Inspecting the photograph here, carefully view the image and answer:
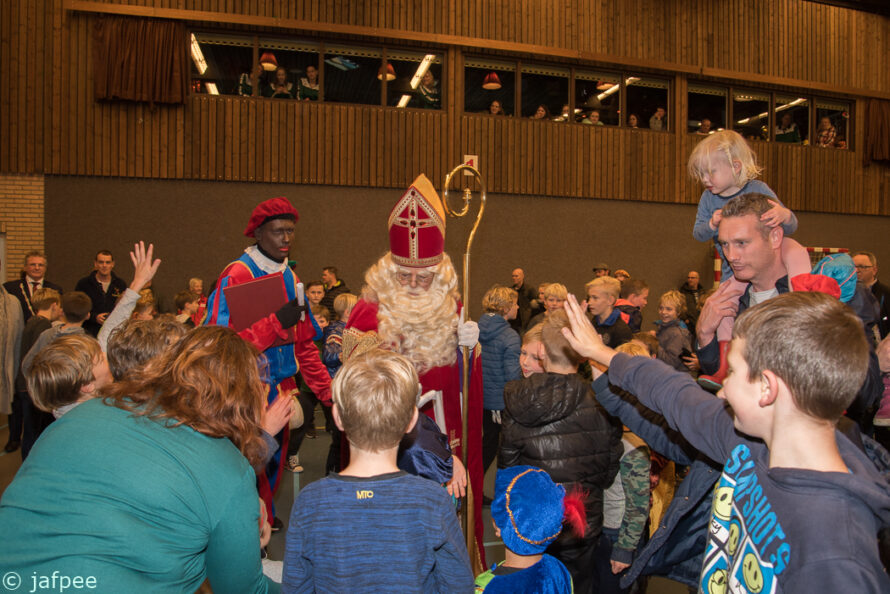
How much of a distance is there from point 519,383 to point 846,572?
207 centimetres

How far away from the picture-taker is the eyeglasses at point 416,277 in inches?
133

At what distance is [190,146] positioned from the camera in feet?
32.4

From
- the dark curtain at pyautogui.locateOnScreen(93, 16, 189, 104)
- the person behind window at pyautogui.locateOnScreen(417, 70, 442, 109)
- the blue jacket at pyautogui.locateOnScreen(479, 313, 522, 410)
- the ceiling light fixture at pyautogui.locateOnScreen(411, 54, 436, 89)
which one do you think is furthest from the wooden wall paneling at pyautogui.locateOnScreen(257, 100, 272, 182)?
the blue jacket at pyautogui.locateOnScreen(479, 313, 522, 410)

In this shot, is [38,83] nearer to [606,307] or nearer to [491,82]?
[491,82]

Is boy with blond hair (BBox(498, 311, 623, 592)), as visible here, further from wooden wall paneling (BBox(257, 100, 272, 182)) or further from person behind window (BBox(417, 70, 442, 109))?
person behind window (BBox(417, 70, 442, 109))

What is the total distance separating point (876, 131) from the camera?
13086 mm

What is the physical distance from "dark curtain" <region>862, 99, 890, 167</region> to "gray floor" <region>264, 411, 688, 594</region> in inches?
475

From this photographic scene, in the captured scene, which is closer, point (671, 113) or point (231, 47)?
point (231, 47)

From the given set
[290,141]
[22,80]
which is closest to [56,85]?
[22,80]

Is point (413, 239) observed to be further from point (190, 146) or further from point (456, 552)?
point (190, 146)

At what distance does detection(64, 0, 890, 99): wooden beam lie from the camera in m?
9.53

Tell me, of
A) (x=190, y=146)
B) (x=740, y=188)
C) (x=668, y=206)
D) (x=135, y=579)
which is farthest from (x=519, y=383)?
(x=668, y=206)

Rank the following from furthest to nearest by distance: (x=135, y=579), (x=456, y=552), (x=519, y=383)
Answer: (x=519, y=383), (x=456, y=552), (x=135, y=579)

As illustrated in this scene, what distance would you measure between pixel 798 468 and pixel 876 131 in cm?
1510
